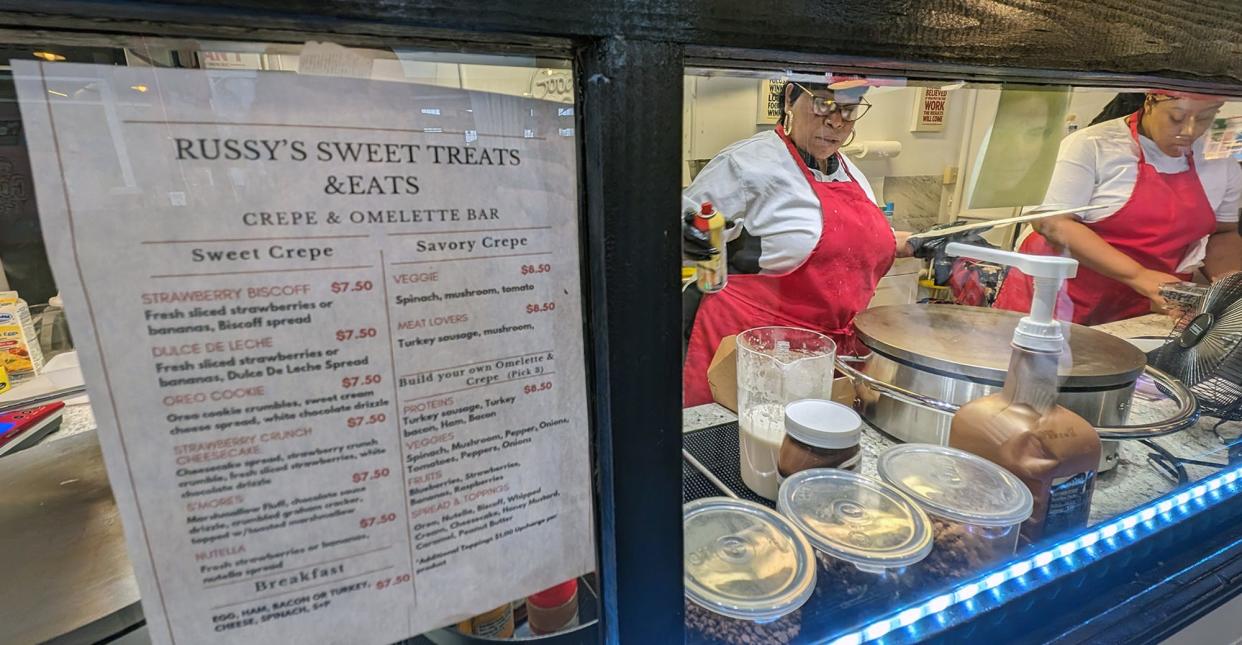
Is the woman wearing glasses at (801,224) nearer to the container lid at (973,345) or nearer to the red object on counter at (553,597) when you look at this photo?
the container lid at (973,345)

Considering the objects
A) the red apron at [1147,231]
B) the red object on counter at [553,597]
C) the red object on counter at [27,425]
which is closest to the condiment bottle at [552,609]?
the red object on counter at [553,597]

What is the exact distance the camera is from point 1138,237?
1680mm

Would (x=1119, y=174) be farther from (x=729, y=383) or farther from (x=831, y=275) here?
(x=729, y=383)

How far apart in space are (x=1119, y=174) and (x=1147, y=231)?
0.76 feet

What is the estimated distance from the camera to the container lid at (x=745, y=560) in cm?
52

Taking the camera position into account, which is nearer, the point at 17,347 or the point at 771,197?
the point at 17,347

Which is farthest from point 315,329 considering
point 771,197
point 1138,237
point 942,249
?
point 1138,237

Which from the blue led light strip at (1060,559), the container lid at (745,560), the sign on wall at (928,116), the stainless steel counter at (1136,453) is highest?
the sign on wall at (928,116)

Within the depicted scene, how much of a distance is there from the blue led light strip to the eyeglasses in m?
0.88

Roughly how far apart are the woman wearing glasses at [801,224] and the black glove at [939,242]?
20 cm

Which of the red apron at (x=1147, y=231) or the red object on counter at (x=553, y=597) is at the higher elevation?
the red apron at (x=1147, y=231)

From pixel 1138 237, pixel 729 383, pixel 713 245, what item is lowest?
pixel 729 383

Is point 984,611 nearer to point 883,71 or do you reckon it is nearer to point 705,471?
point 705,471

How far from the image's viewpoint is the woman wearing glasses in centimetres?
167
